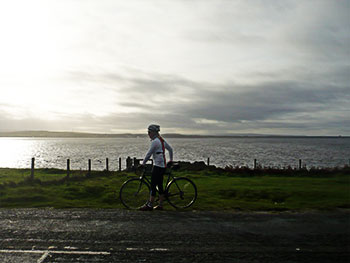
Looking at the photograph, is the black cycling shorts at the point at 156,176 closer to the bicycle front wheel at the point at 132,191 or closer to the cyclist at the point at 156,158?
the cyclist at the point at 156,158

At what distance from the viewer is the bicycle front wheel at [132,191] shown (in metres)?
9.69

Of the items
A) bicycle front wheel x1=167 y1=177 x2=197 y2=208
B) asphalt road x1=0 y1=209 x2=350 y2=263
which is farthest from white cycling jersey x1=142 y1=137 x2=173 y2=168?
asphalt road x1=0 y1=209 x2=350 y2=263

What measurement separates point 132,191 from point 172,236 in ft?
11.8

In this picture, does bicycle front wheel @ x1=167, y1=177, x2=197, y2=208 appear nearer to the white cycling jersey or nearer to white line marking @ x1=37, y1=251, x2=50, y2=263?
the white cycling jersey

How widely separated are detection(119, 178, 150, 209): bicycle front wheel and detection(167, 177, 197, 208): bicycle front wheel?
82cm

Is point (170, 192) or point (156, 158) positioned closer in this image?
point (156, 158)

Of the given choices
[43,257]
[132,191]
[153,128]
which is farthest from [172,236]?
[153,128]

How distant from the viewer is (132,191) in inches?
384

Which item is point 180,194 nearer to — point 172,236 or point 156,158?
point 156,158

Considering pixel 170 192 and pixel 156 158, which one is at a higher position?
pixel 156 158

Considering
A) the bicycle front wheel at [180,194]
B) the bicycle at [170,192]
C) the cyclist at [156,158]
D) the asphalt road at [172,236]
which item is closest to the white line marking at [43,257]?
the asphalt road at [172,236]

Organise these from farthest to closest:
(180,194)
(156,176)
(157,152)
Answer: (180,194) → (156,176) → (157,152)

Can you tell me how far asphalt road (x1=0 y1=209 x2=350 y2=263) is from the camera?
5320 millimetres

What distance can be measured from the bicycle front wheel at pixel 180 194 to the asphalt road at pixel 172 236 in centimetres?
77
